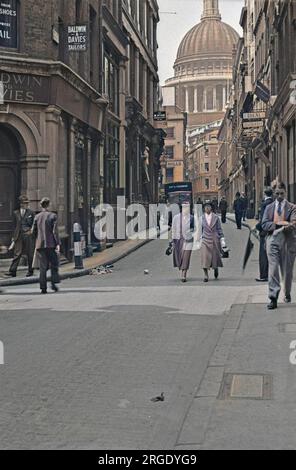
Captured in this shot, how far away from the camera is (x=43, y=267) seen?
14477 millimetres

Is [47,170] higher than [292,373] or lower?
higher

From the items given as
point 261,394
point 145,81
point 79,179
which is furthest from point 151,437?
point 145,81

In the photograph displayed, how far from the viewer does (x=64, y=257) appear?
21500 mm

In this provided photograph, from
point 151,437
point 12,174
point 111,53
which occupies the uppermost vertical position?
point 111,53

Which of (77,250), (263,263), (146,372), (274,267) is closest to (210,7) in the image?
(77,250)

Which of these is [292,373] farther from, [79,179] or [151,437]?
[79,179]

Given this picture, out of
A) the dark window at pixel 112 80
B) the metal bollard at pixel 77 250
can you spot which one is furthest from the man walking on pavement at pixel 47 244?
the dark window at pixel 112 80

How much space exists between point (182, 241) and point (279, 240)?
18.2 ft

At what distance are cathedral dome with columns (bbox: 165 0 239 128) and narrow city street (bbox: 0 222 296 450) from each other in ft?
421

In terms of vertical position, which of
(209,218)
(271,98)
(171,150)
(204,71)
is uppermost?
(204,71)

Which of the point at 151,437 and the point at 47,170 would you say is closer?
the point at 151,437

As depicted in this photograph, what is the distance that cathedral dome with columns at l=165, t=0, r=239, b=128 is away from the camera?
140125mm

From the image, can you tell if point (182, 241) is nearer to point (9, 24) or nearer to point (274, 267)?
point (274, 267)
